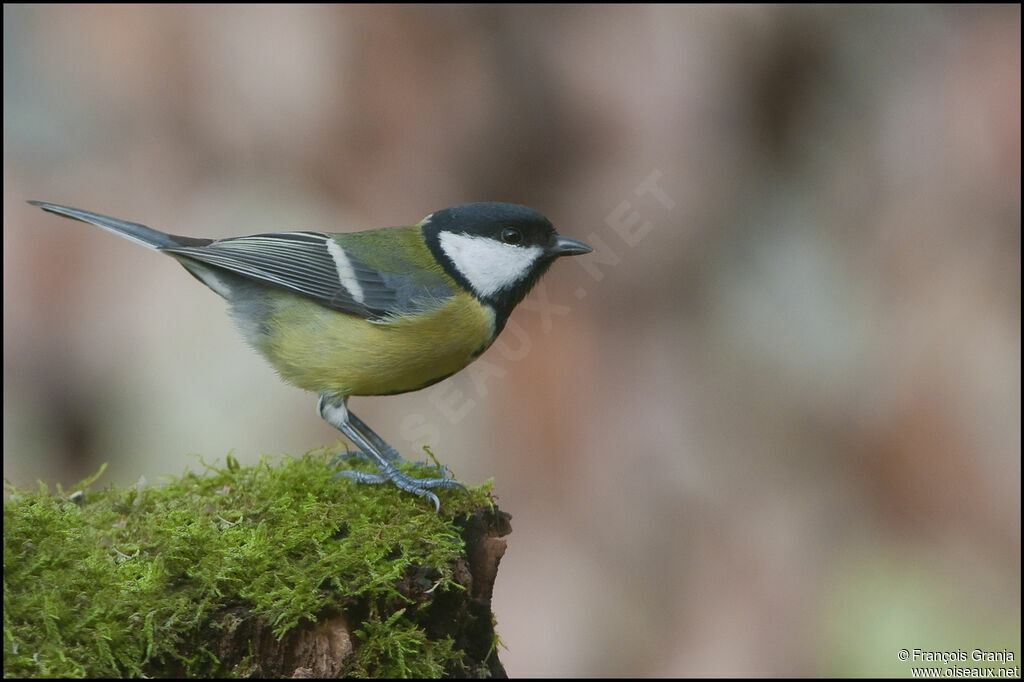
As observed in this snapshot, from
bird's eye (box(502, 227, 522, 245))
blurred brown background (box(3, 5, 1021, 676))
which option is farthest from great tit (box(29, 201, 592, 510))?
blurred brown background (box(3, 5, 1021, 676))

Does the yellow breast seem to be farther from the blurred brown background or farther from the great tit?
the blurred brown background

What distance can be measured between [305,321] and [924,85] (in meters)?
3.33

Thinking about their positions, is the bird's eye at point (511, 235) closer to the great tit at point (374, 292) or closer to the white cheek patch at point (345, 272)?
the great tit at point (374, 292)

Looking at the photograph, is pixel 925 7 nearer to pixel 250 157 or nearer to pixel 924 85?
pixel 924 85

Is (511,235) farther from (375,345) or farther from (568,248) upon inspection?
(375,345)

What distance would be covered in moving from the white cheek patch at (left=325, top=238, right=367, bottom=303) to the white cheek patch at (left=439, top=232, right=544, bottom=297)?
0.26 m

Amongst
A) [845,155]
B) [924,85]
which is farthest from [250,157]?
[924,85]

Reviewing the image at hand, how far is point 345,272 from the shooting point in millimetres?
2262

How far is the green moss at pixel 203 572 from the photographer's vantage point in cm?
135

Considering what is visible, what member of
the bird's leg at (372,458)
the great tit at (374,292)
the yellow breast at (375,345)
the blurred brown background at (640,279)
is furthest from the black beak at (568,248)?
the blurred brown background at (640,279)

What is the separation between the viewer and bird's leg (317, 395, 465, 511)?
1.93 metres

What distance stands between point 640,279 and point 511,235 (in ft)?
6.40

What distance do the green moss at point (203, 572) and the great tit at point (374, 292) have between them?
39cm

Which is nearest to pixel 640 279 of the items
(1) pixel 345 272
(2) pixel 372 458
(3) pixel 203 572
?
(1) pixel 345 272
